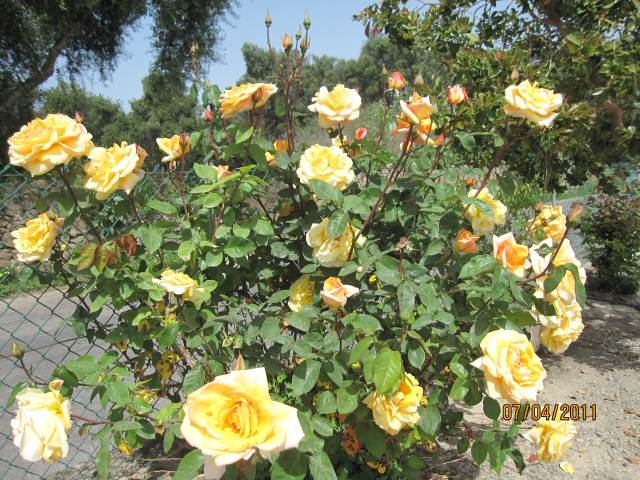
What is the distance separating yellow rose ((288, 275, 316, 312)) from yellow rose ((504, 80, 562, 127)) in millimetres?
695

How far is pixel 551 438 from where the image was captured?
1317mm

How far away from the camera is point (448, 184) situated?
129cm

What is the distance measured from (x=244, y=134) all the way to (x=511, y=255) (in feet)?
2.43

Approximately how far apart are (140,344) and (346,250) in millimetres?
653

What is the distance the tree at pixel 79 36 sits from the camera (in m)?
8.32

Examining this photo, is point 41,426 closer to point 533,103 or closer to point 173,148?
point 173,148

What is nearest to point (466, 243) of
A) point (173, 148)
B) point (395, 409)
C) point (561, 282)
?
point (561, 282)

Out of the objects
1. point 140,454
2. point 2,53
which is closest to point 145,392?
point 140,454

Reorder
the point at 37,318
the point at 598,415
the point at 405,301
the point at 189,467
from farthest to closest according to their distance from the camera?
the point at 37,318, the point at 598,415, the point at 405,301, the point at 189,467

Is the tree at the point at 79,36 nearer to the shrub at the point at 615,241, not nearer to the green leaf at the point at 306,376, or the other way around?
the shrub at the point at 615,241

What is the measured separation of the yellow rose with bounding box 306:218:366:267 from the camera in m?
1.14

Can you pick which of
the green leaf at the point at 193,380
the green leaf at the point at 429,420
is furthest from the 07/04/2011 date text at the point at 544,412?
the green leaf at the point at 193,380

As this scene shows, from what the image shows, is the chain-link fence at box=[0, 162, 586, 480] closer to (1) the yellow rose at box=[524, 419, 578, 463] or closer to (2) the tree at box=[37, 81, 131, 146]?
(1) the yellow rose at box=[524, 419, 578, 463]

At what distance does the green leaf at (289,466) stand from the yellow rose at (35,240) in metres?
0.82
